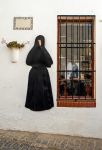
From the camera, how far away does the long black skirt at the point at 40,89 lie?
9328mm

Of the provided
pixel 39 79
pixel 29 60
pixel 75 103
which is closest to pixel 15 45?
pixel 29 60

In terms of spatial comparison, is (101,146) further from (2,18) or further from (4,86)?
(2,18)

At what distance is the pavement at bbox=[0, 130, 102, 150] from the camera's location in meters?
8.36

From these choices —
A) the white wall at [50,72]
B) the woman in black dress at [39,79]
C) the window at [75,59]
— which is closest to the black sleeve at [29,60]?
the woman in black dress at [39,79]

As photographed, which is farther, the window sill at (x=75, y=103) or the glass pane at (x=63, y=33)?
the glass pane at (x=63, y=33)

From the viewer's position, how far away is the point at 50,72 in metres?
9.37

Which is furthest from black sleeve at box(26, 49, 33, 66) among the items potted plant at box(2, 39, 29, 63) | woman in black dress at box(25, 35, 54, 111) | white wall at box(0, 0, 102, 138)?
potted plant at box(2, 39, 29, 63)

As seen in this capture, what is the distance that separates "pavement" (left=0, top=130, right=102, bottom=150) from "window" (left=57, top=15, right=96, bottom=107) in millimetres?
978

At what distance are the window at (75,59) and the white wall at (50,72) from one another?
0.66 feet

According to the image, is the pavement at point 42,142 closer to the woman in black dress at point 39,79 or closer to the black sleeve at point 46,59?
the woman in black dress at point 39,79

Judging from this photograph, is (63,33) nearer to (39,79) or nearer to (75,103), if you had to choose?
(39,79)

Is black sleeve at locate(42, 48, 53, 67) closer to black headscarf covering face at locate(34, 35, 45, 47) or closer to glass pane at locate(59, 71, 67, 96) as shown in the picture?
black headscarf covering face at locate(34, 35, 45, 47)

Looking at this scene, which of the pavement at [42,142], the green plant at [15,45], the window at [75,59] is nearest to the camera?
the pavement at [42,142]

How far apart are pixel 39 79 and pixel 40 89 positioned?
9.7 inches
